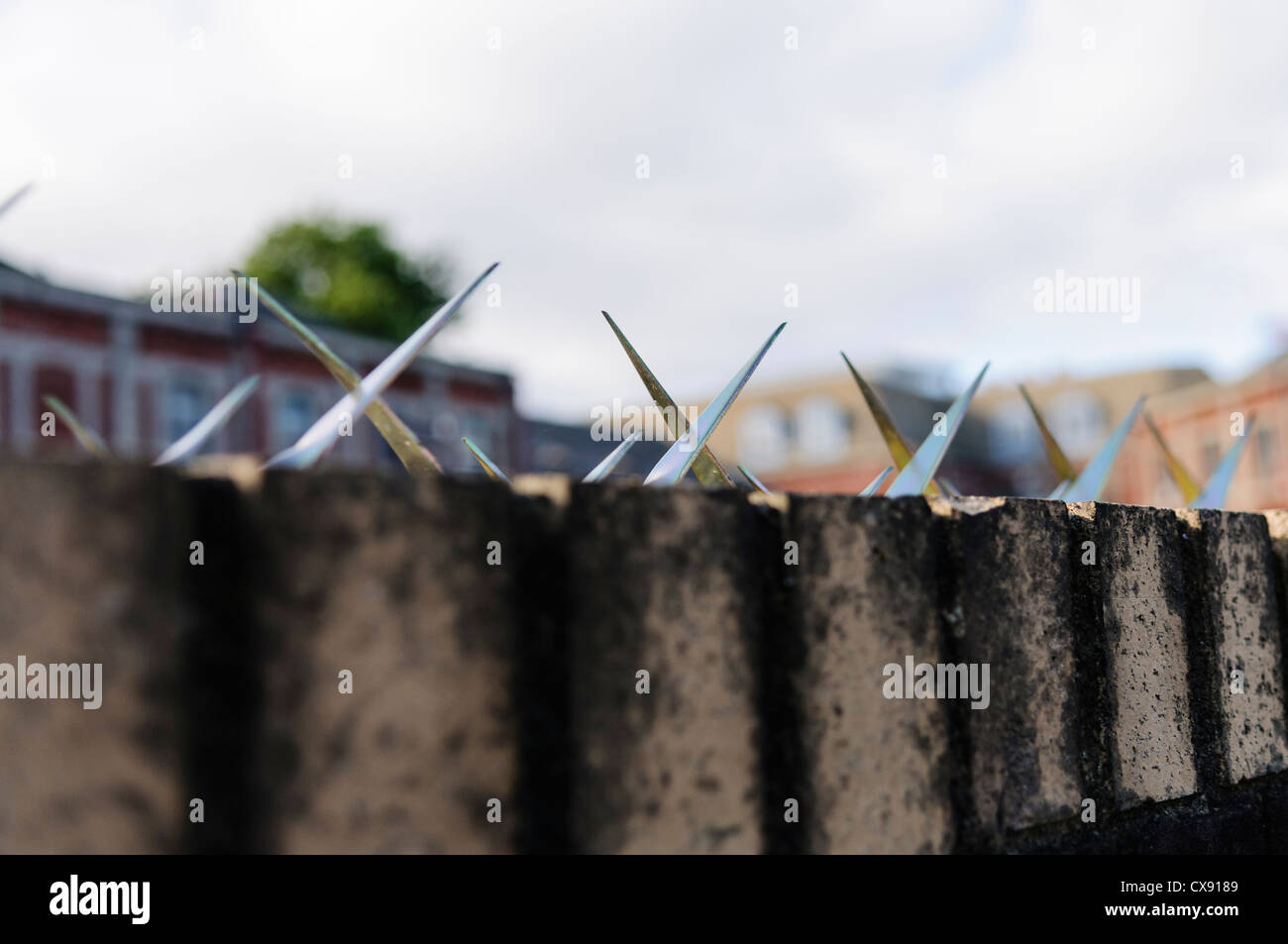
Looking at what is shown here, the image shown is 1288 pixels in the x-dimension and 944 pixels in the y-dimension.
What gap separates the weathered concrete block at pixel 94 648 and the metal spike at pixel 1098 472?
1699 mm

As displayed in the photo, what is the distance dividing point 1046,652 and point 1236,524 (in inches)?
29.7

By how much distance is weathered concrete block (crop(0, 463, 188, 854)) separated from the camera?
37.9 inches

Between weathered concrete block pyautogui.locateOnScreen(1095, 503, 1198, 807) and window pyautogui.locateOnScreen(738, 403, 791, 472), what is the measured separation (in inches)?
1760

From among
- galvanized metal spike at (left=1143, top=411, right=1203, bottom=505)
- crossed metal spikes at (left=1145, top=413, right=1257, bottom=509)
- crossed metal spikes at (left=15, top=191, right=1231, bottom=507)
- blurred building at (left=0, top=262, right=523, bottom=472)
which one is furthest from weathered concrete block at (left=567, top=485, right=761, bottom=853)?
blurred building at (left=0, top=262, right=523, bottom=472)

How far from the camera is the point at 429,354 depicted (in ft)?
101

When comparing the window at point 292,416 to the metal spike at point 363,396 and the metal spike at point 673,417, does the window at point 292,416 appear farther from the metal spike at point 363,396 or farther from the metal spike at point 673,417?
the metal spike at point 363,396

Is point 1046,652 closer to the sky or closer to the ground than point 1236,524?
closer to the ground

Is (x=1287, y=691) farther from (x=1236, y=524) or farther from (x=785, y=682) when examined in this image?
(x=785, y=682)

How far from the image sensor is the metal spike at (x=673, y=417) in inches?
65.7

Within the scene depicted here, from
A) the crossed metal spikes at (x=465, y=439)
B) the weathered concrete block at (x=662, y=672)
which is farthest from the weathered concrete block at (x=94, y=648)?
the weathered concrete block at (x=662, y=672)

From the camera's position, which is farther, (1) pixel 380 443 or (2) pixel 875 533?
(1) pixel 380 443

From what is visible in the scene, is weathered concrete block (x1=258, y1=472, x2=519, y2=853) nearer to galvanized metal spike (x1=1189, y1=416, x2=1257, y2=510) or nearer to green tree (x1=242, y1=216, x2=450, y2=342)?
galvanized metal spike (x1=1189, y1=416, x2=1257, y2=510)
